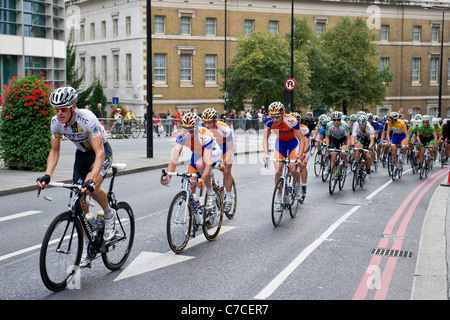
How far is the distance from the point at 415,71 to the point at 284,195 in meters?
62.5

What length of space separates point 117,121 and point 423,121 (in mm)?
20484

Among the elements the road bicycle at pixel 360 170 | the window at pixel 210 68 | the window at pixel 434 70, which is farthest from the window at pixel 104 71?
the road bicycle at pixel 360 170

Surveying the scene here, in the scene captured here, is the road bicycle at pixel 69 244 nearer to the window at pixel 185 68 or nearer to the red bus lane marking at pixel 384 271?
the red bus lane marking at pixel 384 271

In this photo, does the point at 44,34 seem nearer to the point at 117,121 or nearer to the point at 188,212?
the point at 117,121

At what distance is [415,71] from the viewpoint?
67688mm

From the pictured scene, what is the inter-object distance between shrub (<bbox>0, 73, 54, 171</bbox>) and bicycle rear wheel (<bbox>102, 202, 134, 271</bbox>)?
10.3 metres

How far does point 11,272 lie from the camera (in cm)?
682

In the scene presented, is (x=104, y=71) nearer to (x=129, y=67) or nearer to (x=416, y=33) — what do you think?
(x=129, y=67)

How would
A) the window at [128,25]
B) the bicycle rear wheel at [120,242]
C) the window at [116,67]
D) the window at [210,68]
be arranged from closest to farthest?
the bicycle rear wheel at [120,242]
the window at [128,25]
the window at [210,68]
the window at [116,67]

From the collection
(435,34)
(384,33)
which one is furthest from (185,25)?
(435,34)

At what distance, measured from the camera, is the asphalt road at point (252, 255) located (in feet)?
20.4

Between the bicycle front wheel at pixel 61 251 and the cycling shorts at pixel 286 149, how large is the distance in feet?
18.7

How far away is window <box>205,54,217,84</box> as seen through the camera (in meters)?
55.6

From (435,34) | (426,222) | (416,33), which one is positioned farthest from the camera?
(435,34)
